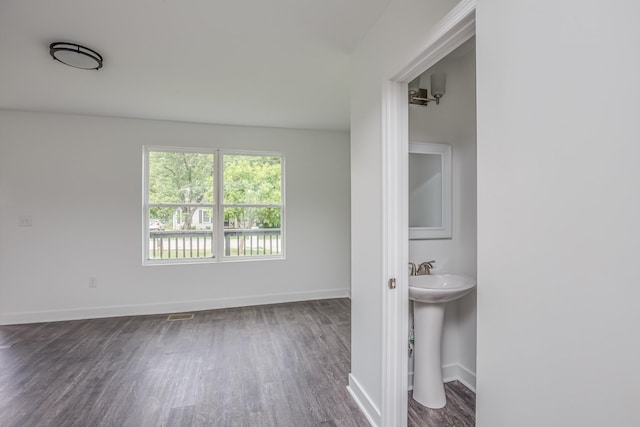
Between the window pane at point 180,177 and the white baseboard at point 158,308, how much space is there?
1.41 m

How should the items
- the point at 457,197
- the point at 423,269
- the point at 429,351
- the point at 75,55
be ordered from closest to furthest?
1. the point at 429,351
2. the point at 75,55
3. the point at 423,269
4. the point at 457,197

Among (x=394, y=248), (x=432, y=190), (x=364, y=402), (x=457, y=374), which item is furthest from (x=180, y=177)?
(x=457, y=374)

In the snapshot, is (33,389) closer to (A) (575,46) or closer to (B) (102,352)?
(B) (102,352)

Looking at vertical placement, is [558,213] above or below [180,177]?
below

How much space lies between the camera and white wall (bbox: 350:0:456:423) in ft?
5.52

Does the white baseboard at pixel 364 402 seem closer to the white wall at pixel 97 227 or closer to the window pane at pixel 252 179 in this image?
the white wall at pixel 97 227

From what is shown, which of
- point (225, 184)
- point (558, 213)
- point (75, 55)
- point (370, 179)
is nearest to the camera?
point (558, 213)

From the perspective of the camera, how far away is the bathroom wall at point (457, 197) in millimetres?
2361

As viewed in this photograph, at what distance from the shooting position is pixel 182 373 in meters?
2.58

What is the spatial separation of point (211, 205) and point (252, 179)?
69 cm

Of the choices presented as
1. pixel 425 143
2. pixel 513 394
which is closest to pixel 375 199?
pixel 425 143

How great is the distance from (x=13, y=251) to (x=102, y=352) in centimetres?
197

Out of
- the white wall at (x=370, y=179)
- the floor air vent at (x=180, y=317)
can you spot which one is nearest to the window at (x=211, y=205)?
the floor air vent at (x=180, y=317)

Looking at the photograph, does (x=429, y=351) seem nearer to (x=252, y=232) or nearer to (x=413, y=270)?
(x=413, y=270)
